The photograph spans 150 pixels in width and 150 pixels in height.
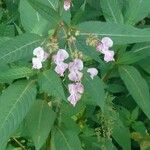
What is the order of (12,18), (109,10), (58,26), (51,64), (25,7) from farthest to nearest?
(12,18)
(109,10)
(25,7)
(51,64)
(58,26)

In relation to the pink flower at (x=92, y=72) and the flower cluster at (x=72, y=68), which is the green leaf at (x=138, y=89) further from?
the flower cluster at (x=72, y=68)

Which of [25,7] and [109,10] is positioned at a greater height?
[25,7]

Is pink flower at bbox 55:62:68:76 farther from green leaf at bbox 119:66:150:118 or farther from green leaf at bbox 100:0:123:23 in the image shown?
green leaf at bbox 100:0:123:23

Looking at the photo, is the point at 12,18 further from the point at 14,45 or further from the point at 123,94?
the point at 14,45

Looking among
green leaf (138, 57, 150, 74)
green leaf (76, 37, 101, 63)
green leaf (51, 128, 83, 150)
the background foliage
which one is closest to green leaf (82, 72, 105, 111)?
the background foliage

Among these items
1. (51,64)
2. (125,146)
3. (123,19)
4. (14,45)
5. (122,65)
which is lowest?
(125,146)

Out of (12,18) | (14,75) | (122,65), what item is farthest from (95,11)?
(14,75)

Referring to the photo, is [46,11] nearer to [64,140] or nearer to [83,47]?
[83,47]
